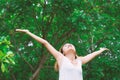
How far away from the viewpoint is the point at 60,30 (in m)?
10.4

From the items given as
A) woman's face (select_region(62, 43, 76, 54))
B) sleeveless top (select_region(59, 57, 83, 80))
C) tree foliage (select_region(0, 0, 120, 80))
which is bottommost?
tree foliage (select_region(0, 0, 120, 80))

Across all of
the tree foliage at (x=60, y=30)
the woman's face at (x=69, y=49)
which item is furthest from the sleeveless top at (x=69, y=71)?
the tree foliage at (x=60, y=30)

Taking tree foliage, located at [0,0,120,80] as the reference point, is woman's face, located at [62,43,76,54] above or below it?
above

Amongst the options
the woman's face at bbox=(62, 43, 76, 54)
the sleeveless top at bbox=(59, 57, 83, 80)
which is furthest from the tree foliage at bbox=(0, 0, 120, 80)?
the sleeveless top at bbox=(59, 57, 83, 80)

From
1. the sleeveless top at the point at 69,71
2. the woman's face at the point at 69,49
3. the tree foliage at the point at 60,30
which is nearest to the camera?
the sleeveless top at the point at 69,71

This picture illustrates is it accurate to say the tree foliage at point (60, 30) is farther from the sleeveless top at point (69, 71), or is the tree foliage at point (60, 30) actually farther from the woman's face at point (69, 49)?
the sleeveless top at point (69, 71)

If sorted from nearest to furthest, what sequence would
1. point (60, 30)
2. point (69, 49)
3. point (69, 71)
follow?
1. point (69, 71)
2. point (69, 49)
3. point (60, 30)

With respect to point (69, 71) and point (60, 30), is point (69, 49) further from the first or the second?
point (60, 30)

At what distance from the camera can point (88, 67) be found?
10.9 meters

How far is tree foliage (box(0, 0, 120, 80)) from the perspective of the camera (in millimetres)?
8914

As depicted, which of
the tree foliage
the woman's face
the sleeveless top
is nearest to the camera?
the sleeveless top

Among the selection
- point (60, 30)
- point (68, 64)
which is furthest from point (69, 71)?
point (60, 30)

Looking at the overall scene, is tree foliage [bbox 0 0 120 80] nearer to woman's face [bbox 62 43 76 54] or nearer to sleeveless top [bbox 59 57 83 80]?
woman's face [bbox 62 43 76 54]

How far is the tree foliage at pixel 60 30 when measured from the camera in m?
8.91
